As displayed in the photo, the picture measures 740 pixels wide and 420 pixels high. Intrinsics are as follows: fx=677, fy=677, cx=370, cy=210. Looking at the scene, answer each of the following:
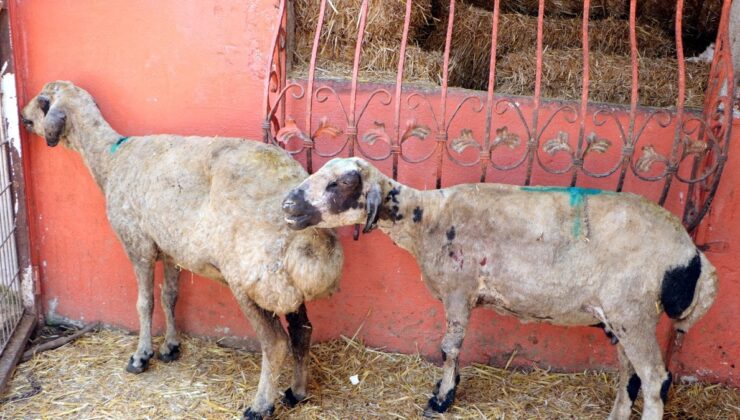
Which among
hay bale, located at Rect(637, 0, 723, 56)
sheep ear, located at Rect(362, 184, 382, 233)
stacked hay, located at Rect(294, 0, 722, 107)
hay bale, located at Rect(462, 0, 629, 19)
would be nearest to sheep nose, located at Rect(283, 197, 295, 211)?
sheep ear, located at Rect(362, 184, 382, 233)

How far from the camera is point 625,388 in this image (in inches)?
169

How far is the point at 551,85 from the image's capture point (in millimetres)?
5680

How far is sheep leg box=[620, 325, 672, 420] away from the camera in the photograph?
152 inches

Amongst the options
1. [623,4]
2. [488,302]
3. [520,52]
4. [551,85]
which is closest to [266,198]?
[488,302]

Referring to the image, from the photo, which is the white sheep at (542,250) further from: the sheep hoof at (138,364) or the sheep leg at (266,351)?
the sheep hoof at (138,364)

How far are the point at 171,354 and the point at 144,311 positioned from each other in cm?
44

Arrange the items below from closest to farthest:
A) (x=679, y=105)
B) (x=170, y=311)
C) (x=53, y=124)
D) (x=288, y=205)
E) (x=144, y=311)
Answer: (x=288, y=205)
(x=679, y=105)
(x=53, y=124)
(x=144, y=311)
(x=170, y=311)

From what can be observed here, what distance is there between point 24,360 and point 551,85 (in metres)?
4.69

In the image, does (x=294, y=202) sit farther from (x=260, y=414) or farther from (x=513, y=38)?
(x=513, y=38)

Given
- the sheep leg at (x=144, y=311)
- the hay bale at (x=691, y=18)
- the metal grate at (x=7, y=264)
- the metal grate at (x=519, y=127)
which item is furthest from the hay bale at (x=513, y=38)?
the metal grate at (x=7, y=264)

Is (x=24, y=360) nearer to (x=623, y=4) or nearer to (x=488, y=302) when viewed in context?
(x=488, y=302)

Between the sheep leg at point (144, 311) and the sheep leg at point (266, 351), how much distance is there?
969mm

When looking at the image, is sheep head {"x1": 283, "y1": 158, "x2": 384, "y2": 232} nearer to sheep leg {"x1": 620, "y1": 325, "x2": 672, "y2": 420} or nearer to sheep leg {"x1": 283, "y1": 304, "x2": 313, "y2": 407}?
sheep leg {"x1": 283, "y1": 304, "x2": 313, "y2": 407}

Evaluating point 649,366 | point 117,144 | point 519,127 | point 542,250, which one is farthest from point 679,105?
point 117,144
